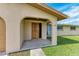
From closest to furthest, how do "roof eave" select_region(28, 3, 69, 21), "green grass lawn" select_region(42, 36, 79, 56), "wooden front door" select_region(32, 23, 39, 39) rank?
"green grass lawn" select_region(42, 36, 79, 56) → "roof eave" select_region(28, 3, 69, 21) → "wooden front door" select_region(32, 23, 39, 39)

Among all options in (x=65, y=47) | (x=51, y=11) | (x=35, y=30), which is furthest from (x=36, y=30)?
(x=65, y=47)

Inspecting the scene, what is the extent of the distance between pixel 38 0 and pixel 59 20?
4037mm

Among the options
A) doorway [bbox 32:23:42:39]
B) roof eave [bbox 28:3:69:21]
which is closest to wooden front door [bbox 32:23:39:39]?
doorway [bbox 32:23:42:39]

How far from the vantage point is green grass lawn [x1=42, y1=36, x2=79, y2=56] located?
8820 mm

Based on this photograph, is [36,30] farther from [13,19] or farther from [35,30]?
[13,19]

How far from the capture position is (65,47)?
1045cm

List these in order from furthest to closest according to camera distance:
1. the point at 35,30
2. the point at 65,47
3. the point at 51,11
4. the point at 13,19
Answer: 1. the point at 35,30
2. the point at 51,11
3. the point at 65,47
4. the point at 13,19

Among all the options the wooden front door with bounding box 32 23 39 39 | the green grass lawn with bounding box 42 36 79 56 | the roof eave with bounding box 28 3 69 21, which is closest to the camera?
the green grass lawn with bounding box 42 36 79 56

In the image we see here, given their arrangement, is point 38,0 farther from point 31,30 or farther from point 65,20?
point 31,30

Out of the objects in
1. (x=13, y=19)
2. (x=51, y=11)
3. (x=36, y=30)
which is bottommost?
(x=36, y=30)

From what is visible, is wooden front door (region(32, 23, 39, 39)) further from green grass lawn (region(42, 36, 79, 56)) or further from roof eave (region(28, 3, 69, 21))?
roof eave (region(28, 3, 69, 21))

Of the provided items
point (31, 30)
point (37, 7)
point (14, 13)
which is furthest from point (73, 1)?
point (31, 30)

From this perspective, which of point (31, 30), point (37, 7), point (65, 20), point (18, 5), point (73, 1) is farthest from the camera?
point (31, 30)

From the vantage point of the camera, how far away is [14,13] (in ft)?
30.2
